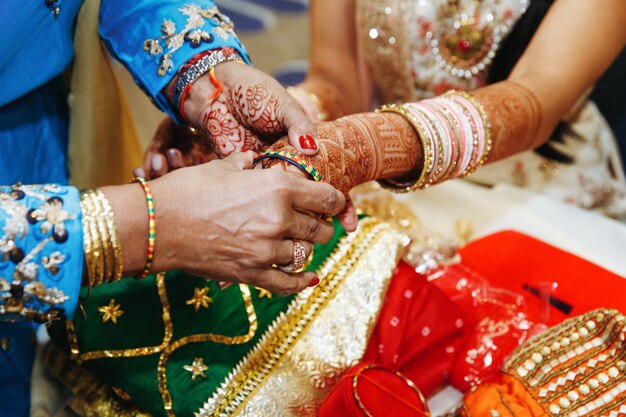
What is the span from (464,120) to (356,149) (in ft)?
0.68

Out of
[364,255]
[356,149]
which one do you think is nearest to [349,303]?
[364,255]

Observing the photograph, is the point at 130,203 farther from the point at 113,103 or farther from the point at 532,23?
the point at 532,23

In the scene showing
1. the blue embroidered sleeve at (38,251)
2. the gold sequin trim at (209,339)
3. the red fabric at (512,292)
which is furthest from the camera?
the red fabric at (512,292)

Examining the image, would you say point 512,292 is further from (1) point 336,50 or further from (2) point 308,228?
(1) point 336,50

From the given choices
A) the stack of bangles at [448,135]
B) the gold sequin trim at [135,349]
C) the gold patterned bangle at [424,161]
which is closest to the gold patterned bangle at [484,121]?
the stack of bangles at [448,135]

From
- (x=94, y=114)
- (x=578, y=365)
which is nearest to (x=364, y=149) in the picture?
(x=578, y=365)

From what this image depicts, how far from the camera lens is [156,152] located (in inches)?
44.2

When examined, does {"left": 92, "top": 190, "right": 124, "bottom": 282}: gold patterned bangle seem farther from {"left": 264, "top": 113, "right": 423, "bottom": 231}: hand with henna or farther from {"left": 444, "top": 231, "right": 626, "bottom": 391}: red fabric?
{"left": 444, "top": 231, "right": 626, "bottom": 391}: red fabric

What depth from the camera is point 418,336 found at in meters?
0.96

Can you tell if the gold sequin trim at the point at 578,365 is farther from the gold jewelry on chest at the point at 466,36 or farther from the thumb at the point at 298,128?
the gold jewelry on chest at the point at 466,36

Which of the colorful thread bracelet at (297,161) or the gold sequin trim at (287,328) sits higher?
the colorful thread bracelet at (297,161)

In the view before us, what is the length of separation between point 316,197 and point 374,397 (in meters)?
0.27

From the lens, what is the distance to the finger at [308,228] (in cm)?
78

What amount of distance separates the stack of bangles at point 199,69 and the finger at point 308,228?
300 mm
